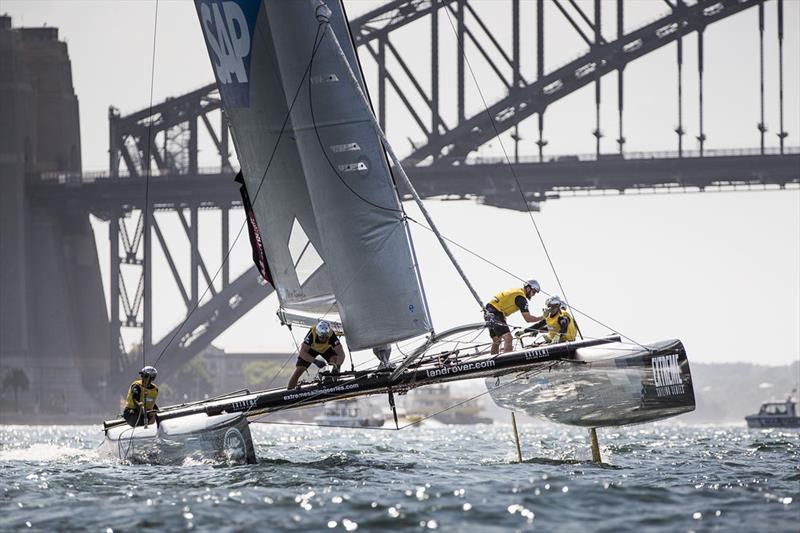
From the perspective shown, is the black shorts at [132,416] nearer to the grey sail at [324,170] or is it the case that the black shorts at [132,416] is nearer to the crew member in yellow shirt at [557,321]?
the grey sail at [324,170]

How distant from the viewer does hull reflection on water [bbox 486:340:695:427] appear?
40.3 feet

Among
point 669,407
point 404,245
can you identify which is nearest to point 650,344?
point 669,407

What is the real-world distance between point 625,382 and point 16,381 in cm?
4521

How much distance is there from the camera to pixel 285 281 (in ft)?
49.1

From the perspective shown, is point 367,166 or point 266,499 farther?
point 367,166

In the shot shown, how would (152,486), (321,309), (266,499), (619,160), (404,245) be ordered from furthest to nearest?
(619,160) → (321,309) → (404,245) → (152,486) → (266,499)

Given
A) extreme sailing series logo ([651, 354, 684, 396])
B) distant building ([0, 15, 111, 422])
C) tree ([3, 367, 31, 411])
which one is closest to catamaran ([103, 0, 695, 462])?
extreme sailing series logo ([651, 354, 684, 396])

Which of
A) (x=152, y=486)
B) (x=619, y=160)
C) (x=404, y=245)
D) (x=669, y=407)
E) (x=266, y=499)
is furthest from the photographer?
(x=619, y=160)

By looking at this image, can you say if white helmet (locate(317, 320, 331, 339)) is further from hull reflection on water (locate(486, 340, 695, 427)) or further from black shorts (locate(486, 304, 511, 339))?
hull reflection on water (locate(486, 340, 695, 427))

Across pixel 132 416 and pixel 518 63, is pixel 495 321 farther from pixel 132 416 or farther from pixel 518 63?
pixel 518 63

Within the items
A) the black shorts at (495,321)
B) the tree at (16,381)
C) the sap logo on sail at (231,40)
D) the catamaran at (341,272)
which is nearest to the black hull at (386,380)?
the catamaran at (341,272)

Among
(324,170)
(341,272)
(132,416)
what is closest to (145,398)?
(132,416)

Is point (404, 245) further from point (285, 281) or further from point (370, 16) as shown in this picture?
point (370, 16)

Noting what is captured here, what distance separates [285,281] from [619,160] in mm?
34748
